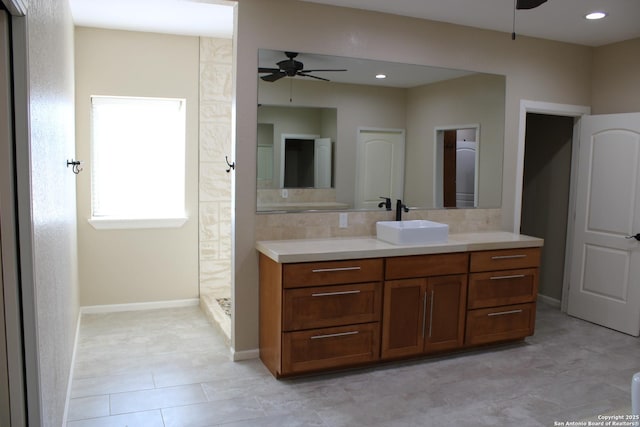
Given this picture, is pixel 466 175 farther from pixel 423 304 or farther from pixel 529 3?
pixel 529 3

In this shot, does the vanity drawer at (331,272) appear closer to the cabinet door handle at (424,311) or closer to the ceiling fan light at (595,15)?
the cabinet door handle at (424,311)

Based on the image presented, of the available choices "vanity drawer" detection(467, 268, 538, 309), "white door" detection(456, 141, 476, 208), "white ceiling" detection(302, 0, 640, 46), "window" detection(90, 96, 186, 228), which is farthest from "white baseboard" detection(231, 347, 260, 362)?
"white ceiling" detection(302, 0, 640, 46)

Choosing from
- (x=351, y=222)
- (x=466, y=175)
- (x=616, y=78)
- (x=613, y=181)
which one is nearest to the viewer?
(x=351, y=222)

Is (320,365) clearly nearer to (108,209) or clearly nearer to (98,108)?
(108,209)

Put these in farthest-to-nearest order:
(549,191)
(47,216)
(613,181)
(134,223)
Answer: (549,191) < (134,223) < (613,181) < (47,216)

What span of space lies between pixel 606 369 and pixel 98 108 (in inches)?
183

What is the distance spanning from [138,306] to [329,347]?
235cm

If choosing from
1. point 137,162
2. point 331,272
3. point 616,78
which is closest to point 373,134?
point 331,272

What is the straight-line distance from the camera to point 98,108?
4.64 meters

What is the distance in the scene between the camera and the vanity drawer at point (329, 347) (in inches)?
127

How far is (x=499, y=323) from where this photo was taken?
3.90 meters

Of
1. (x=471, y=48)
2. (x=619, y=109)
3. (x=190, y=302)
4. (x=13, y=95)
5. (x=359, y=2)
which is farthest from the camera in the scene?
(x=190, y=302)

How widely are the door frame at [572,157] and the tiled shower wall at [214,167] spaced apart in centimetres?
272

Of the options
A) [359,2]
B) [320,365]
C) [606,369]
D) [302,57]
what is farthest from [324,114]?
[606,369]
